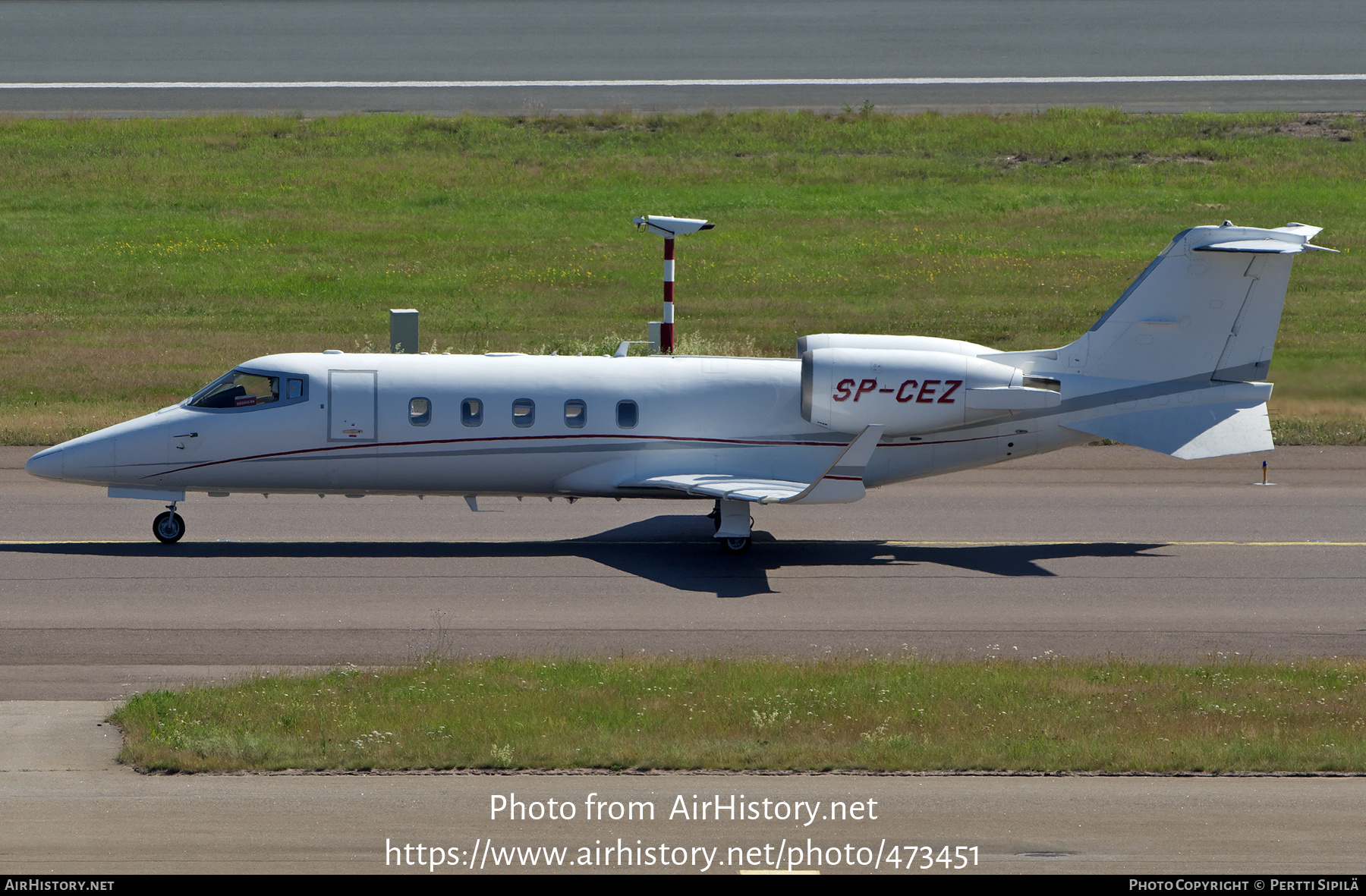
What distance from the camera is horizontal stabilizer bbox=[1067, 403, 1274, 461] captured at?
23.4m

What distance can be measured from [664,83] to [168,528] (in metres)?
45.5

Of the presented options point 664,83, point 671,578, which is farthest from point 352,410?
point 664,83

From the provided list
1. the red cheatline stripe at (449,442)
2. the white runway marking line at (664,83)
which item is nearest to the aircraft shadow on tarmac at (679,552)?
the red cheatline stripe at (449,442)

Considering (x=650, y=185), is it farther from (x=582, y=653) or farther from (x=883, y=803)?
(x=883, y=803)

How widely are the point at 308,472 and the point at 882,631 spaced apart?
9474 mm

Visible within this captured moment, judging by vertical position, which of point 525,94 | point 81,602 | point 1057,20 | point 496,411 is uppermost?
point 1057,20

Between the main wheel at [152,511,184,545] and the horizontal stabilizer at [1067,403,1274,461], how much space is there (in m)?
14.3

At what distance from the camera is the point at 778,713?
1494cm

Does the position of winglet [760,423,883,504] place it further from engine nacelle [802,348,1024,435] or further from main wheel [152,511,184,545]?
main wheel [152,511,184,545]

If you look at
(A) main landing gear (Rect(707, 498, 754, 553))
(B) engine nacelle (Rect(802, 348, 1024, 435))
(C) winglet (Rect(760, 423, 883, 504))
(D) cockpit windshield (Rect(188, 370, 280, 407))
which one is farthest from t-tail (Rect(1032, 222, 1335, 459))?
(D) cockpit windshield (Rect(188, 370, 280, 407))

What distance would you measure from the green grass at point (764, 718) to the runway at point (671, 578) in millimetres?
1640

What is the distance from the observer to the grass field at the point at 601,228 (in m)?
42.9

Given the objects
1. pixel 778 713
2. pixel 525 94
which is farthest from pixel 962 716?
pixel 525 94

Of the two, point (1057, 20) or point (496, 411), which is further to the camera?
point (1057, 20)
